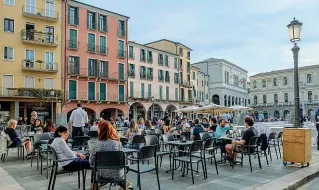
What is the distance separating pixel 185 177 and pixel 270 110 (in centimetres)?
7593

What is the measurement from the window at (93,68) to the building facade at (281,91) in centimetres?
5499

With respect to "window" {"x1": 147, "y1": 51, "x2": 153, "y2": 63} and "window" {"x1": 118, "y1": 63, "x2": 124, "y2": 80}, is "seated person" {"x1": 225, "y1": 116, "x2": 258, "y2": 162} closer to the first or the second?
"window" {"x1": 118, "y1": 63, "x2": 124, "y2": 80}

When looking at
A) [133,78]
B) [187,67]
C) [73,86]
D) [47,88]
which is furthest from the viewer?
[187,67]

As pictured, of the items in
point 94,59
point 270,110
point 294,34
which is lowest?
point 270,110

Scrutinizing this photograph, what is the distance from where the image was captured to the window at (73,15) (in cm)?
3073

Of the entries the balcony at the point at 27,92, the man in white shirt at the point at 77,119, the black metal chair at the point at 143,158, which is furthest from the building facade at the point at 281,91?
the black metal chair at the point at 143,158

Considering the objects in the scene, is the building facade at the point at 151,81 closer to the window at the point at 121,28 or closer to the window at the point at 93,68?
the window at the point at 121,28

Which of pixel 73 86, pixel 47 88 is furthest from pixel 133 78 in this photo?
pixel 47 88

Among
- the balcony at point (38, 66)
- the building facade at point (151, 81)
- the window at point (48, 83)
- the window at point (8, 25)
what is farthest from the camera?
the building facade at point (151, 81)

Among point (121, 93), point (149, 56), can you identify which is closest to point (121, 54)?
point (121, 93)

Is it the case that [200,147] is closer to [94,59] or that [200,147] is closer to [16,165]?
[16,165]

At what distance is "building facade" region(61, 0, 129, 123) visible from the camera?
100.0ft

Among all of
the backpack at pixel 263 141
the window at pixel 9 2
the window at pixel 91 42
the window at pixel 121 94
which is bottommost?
the backpack at pixel 263 141

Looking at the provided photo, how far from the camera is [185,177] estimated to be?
21.9ft
